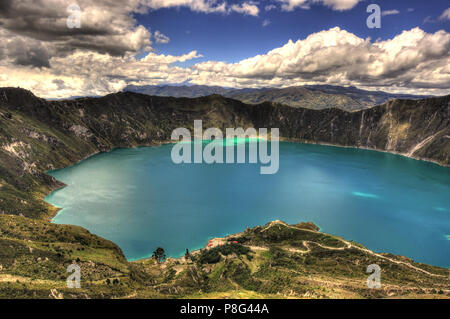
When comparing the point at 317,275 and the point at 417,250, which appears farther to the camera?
the point at 417,250

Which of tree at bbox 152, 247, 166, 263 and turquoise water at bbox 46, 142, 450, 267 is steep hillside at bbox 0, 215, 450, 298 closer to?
tree at bbox 152, 247, 166, 263

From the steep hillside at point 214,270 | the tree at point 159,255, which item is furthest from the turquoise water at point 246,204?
the steep hillside at point 214,270

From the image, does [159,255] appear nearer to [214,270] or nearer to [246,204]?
[214,270]

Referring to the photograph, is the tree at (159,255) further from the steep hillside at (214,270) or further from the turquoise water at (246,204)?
the turquoise water at (246,204)

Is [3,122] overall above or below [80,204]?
above

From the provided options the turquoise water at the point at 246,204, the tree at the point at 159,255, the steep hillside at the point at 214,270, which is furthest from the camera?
the turquoise water at the point at 246,204
